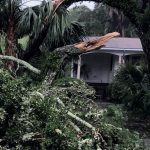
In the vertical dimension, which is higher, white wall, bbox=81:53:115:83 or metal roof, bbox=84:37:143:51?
metal roof, bbox=84:37:143:51

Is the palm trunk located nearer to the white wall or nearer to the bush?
the bush

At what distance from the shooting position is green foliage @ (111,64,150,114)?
498 inches

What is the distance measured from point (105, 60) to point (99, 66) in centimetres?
54

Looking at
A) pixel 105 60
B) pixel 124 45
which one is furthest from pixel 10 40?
pixel 105 60

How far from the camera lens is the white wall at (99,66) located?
2347 cm

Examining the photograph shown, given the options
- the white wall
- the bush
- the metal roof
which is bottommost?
the bush

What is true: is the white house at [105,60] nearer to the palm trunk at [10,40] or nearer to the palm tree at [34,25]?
the palm tree at [34,25]

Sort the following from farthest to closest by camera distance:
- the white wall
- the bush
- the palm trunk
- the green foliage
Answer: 1. the white wall
2. the green foliage
3. the palm trunk
4. the bush

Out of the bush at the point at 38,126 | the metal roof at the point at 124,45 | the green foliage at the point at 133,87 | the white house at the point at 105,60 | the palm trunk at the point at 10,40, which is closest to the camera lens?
the bush at the point at 38,126

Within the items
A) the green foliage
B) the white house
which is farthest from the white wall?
the green foliage

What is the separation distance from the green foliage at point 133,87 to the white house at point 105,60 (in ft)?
27.2

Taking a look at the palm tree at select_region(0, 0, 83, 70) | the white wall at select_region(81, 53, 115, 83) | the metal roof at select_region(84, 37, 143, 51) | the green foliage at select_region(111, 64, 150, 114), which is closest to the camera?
the palm tree at select_region(0, 0, 83, 70)

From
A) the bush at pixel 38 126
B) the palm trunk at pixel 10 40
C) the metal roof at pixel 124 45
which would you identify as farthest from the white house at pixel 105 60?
the bush at pixel 38 126

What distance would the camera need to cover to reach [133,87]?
1305cm
